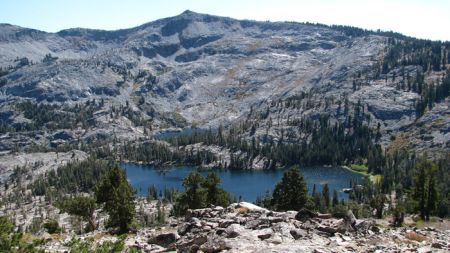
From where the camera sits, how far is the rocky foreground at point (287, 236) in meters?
47.9

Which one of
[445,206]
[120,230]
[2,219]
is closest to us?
[2,219]

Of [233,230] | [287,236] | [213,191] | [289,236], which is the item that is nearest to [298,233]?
[289,236]

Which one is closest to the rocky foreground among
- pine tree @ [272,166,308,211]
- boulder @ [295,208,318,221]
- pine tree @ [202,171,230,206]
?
boulder @ [295,208,318,221]

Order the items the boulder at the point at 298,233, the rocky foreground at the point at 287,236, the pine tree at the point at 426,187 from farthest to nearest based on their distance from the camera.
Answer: the pine tree at the point at 426,187
the boulder at the point at 298,233
the rocky foreground at the point at 287,236

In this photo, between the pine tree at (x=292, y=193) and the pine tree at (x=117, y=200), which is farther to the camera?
the pine tree at (x=292, y=193)

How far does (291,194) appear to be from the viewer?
10712 cm

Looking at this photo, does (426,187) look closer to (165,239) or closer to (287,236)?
(287,236)

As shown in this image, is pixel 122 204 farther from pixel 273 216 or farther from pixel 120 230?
pixel 273 216

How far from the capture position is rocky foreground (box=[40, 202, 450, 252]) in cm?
4791

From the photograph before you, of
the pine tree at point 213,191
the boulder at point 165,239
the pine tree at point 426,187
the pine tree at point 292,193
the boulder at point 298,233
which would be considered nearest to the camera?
the boulder at point 298,233

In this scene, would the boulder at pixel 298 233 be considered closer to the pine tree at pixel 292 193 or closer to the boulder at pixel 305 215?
the boulder at pixel 305 215

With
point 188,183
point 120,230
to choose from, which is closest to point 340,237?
point 120,230

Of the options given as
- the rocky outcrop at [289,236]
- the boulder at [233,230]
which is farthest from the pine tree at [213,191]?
the boulder at [233,230]

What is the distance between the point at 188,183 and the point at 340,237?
56.8m
